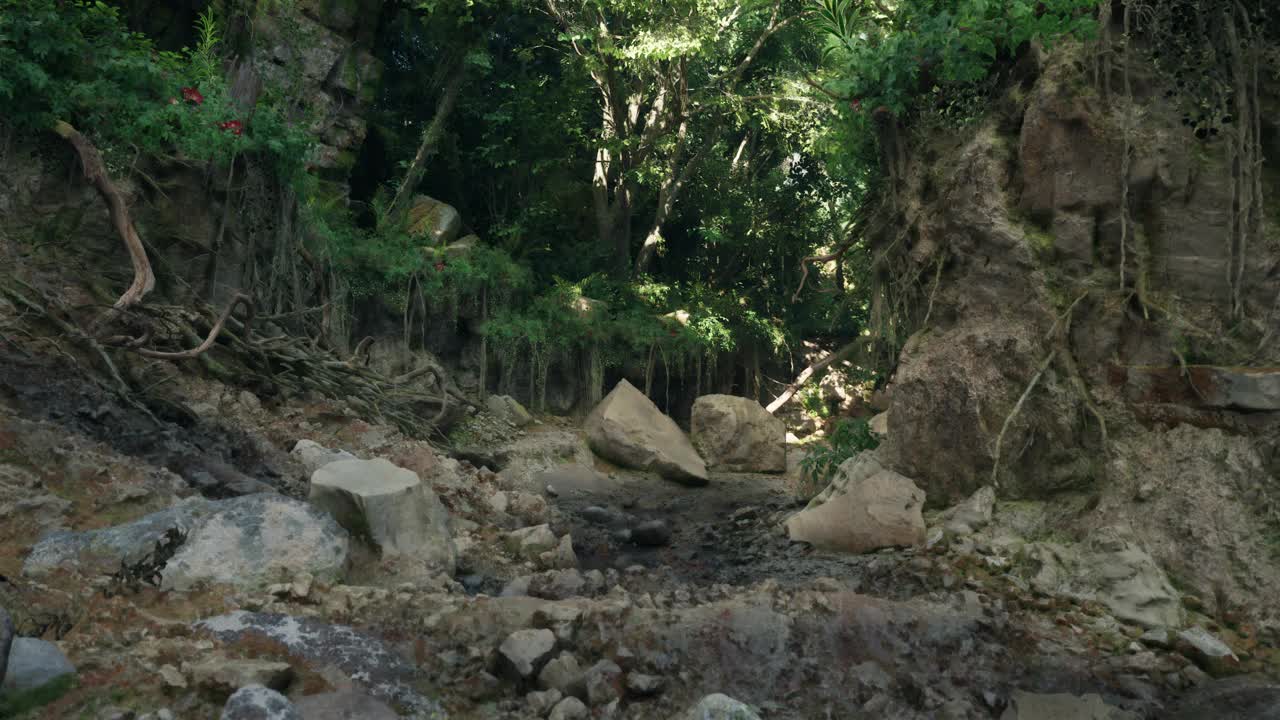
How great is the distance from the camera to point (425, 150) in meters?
13.4

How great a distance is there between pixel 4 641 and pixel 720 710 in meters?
2.74

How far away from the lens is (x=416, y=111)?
565 inches

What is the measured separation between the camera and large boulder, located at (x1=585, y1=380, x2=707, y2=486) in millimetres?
11664

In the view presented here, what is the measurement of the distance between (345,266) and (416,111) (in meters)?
4.02

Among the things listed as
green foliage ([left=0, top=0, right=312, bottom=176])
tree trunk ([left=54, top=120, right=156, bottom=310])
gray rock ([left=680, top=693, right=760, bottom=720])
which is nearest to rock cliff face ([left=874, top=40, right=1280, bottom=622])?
gray rock ([left=680, top=693, right=760, bottom=720])

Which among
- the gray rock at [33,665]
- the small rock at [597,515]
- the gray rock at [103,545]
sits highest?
the gray rock at [33,665]

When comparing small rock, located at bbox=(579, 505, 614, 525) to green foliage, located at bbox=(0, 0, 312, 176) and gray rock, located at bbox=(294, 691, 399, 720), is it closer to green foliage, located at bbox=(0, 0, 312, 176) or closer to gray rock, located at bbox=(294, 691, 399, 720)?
green foliage, located at bbox=(0, 0, 312, 176)

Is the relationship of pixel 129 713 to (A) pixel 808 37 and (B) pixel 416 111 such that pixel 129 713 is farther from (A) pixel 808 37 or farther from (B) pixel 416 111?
(A) pixel 808 37

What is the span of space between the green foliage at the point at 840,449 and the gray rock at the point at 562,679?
468 cm

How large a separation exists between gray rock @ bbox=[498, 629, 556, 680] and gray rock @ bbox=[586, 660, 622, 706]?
24 cm

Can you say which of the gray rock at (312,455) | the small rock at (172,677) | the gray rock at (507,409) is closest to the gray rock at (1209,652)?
the small rock at (172,677)

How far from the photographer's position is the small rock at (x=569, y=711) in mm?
3967

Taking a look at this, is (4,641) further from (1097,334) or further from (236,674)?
(1097,334)

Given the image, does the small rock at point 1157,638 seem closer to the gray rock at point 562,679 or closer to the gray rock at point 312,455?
the gray rock at point 562,679
